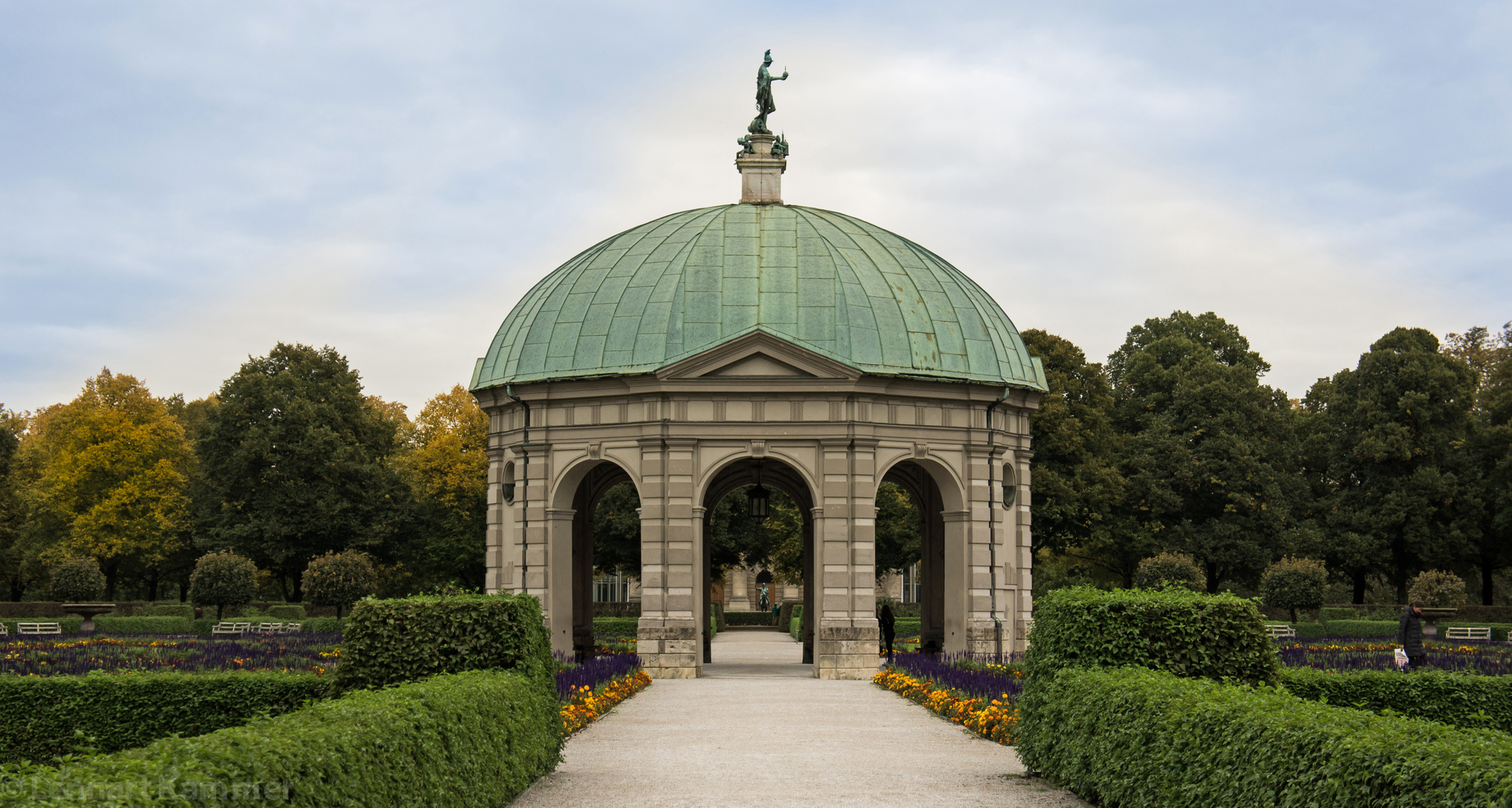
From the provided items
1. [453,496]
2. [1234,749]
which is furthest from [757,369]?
[453,496]

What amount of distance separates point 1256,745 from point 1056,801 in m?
3.98

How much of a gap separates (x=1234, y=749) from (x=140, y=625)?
42961 millimetres

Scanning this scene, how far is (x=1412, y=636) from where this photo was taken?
22125 mm

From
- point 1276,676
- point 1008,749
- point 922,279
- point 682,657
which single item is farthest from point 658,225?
Result: point 1276,676

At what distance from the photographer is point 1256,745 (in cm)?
1006

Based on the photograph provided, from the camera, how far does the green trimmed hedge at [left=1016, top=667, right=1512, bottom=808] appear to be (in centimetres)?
812

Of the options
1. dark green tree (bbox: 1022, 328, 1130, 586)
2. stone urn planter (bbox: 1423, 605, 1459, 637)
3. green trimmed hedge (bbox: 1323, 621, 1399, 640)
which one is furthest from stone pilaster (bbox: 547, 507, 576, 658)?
green trimmed hedge (bbox: 1323, 621, 1399, 640)

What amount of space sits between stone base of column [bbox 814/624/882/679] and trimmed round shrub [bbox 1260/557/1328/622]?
923 inches

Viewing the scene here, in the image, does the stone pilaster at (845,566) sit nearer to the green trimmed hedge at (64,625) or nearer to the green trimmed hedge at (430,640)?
the green trimmed hedge at (430,640)

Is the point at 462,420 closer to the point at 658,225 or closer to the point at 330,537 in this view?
the point at 330,537

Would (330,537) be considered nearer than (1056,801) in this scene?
No

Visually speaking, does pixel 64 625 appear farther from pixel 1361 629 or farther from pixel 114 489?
pixel 1361 629

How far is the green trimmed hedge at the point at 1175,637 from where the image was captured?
591 inches

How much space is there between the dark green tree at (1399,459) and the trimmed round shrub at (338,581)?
38613mm
